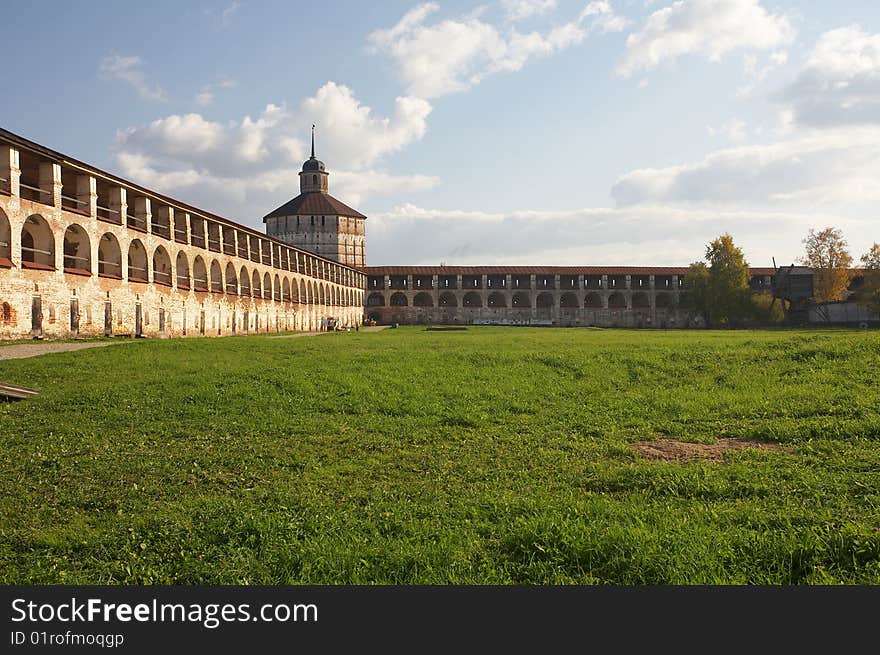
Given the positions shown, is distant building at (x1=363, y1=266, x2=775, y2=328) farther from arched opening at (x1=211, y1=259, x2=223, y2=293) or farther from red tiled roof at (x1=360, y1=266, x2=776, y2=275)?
arched opening at (x1=211, y1=259, x2=223, y2=293)

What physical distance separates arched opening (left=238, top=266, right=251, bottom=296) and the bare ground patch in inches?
1535

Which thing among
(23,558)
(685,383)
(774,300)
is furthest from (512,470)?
(774,300)

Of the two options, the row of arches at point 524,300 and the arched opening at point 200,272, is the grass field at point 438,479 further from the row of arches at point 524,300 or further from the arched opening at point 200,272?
the row of arches at point 524,300

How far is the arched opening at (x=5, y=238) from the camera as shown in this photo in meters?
21.9

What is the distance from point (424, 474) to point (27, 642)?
3.82 meters

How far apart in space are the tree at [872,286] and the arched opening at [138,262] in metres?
48.8

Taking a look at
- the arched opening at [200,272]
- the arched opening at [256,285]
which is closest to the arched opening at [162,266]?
the arched opening at [200,272]

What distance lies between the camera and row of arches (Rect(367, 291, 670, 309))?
75.9 metres

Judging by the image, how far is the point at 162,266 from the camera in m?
33.9

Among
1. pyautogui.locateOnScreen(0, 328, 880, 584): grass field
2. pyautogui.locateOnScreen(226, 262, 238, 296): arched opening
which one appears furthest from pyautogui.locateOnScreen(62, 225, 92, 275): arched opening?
pyautogui.locateOnScreen(0, 328, 880, 584): grass field

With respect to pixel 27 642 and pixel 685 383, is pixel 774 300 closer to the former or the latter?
pixel 685 383

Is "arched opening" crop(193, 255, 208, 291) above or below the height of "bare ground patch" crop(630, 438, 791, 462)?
above

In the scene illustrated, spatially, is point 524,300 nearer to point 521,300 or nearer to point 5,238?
point 521,300

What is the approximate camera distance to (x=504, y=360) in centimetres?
1509
